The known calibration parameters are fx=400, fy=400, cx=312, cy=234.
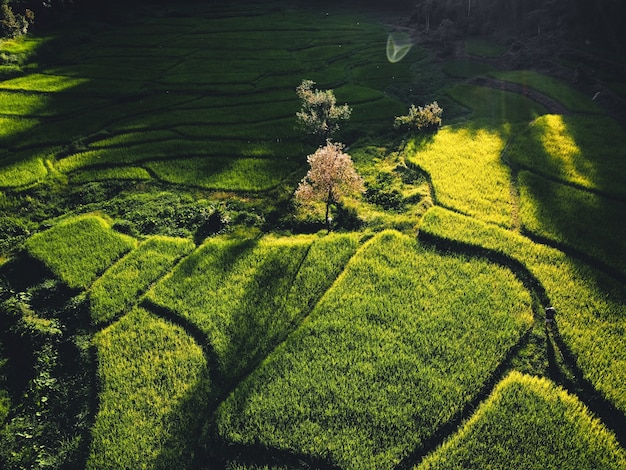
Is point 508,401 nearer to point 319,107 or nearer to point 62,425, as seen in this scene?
point 62,425

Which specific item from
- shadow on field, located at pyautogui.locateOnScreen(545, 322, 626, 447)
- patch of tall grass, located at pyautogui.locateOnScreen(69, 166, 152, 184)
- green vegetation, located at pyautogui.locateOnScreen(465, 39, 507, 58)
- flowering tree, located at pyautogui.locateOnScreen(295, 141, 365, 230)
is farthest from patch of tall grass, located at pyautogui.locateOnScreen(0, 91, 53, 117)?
green vegetation, located at pyautogui.locateOnScreen(465, 39, 507, 58)

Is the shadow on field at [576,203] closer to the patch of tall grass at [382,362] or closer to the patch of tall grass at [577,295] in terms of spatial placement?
the patch of tall grass at [577,295]

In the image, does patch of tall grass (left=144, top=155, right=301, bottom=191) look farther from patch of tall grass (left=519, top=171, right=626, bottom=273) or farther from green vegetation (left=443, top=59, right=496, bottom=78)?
green vegetation (left=443, top=59, right=496, bottom=78)

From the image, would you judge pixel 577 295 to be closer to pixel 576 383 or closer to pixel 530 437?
pixel 576 383

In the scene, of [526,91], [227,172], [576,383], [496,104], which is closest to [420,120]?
[496,104]

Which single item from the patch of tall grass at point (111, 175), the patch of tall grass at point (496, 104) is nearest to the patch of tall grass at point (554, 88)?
the patch of tall grass at point (496, 104)

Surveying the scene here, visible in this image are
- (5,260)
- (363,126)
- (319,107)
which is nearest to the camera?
(5,260)

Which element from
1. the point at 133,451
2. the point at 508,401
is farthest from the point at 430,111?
the point at 133,451
